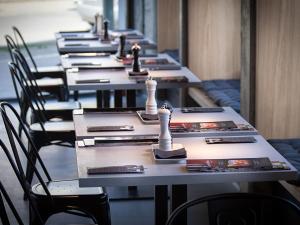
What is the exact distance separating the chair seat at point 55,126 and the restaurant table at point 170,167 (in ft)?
5.45

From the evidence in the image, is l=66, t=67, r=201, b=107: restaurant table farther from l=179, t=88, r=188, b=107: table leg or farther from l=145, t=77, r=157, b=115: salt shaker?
l=179, t=88, r=188, b=107: table leg

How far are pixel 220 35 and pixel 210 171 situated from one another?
394cm

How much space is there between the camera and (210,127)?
12.8ft

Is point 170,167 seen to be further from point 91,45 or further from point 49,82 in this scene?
point 91,45

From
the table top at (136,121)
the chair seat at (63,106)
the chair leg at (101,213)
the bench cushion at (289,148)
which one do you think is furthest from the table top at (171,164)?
the chair seat at (63,106)

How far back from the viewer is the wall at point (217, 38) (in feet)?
22.7

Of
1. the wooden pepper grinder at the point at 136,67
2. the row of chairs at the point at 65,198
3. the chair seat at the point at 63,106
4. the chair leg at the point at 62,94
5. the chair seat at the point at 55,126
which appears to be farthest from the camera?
the chair leg at the point at 62,94

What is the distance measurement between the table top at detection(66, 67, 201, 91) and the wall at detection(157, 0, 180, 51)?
9.18ft

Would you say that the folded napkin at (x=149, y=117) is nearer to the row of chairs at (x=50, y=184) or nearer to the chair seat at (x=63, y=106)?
the row of chairs at (x=50, y=184)

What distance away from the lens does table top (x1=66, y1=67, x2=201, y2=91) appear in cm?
528

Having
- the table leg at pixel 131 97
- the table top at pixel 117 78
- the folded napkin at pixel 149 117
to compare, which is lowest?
the table leg at pixel 131 97

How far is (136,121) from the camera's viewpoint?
13.5 feet

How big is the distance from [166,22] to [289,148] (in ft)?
14.6

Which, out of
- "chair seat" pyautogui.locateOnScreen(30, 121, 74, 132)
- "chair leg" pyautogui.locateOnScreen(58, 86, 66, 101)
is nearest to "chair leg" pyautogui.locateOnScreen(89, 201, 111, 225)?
"chair seat" pyautogui.locateOnScreen(30, 121, 74, 132)
